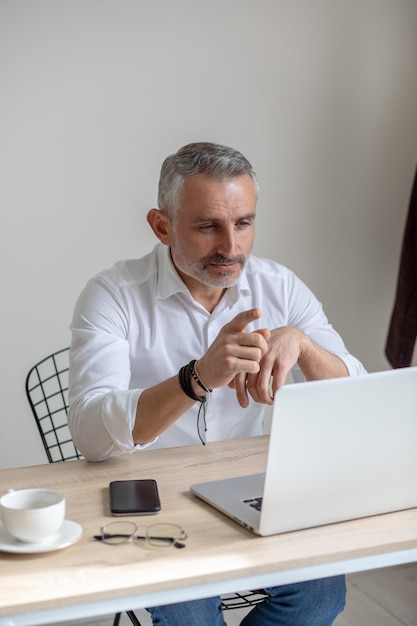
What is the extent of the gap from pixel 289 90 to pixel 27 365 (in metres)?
1.32

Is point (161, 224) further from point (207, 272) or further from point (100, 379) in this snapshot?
point (100, 379)

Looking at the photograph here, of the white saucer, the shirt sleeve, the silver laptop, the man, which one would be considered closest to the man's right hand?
the man

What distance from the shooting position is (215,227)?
2.07 m

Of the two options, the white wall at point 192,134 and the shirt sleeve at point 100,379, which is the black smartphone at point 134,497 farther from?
the white wall at point 192,134

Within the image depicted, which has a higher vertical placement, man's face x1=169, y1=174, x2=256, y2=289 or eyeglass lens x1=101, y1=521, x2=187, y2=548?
man's face x1=169, y1=174, x2=256, y2=289

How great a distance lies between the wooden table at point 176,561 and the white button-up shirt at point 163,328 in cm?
41

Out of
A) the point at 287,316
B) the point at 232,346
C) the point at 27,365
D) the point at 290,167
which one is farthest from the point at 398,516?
the point at 290,167

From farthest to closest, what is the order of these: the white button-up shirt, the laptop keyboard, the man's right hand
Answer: the white button-up shirt < the man's right hand < the laptop keyboard

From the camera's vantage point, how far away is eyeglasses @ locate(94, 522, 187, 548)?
1325mm

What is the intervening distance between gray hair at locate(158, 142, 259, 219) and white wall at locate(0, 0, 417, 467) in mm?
794

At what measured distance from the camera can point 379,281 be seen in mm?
3311

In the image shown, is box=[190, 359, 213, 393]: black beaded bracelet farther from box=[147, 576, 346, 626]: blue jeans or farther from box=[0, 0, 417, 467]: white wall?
box=[0, 0, 417, 467]: white wall

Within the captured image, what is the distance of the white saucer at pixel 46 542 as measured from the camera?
1.27 meters

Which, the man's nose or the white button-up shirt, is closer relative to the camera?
the white button-up shirt
